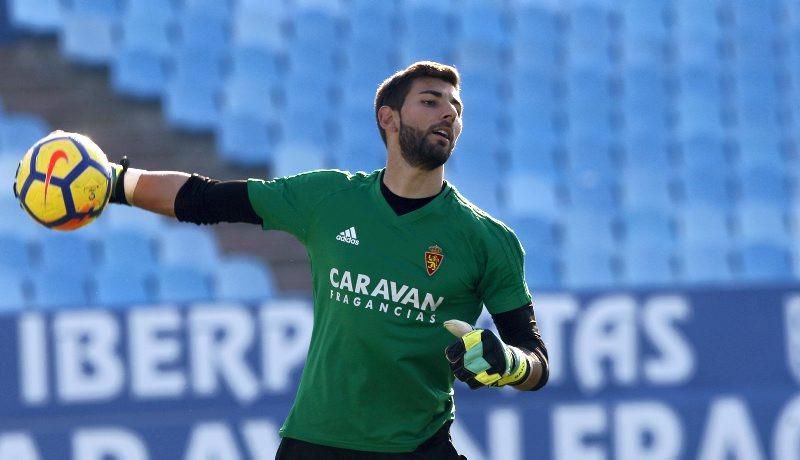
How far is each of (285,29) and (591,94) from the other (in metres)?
2.46

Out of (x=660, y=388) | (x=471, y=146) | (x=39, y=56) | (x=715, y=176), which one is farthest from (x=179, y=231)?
(x=715, y=176)

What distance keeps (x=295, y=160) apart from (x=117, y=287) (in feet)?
5.51

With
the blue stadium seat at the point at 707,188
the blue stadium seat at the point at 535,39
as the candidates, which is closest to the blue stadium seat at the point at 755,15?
the blue stadium seat at the point at 707,188

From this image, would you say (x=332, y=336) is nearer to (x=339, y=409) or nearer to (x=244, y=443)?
(x=339, y=409)

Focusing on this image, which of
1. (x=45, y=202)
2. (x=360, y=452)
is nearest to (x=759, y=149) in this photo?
(x=360, y=452)

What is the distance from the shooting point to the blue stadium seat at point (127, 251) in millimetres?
8320

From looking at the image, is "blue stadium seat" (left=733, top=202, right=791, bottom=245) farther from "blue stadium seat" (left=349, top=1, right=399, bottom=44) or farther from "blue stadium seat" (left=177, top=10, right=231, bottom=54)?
"blue stadium seat" (left=177, top=10, right=231, bottom=54)

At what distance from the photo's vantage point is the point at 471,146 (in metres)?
9.79

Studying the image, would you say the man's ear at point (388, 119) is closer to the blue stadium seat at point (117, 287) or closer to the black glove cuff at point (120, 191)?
the black glove cuff at point (120, 191)

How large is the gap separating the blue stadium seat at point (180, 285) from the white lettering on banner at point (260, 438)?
185 cm

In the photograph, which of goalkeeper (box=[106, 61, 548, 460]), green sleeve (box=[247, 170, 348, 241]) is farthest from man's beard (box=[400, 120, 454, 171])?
green sleeve (box=[247, 170, 348, 241])

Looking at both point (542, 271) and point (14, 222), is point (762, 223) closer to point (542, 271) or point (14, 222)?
point (542, 271)

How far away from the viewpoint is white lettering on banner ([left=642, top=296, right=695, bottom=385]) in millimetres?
7168

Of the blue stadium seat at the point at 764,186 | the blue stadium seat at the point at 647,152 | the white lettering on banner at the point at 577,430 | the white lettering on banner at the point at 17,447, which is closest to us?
the white lettering on banner at the point at 17,447
